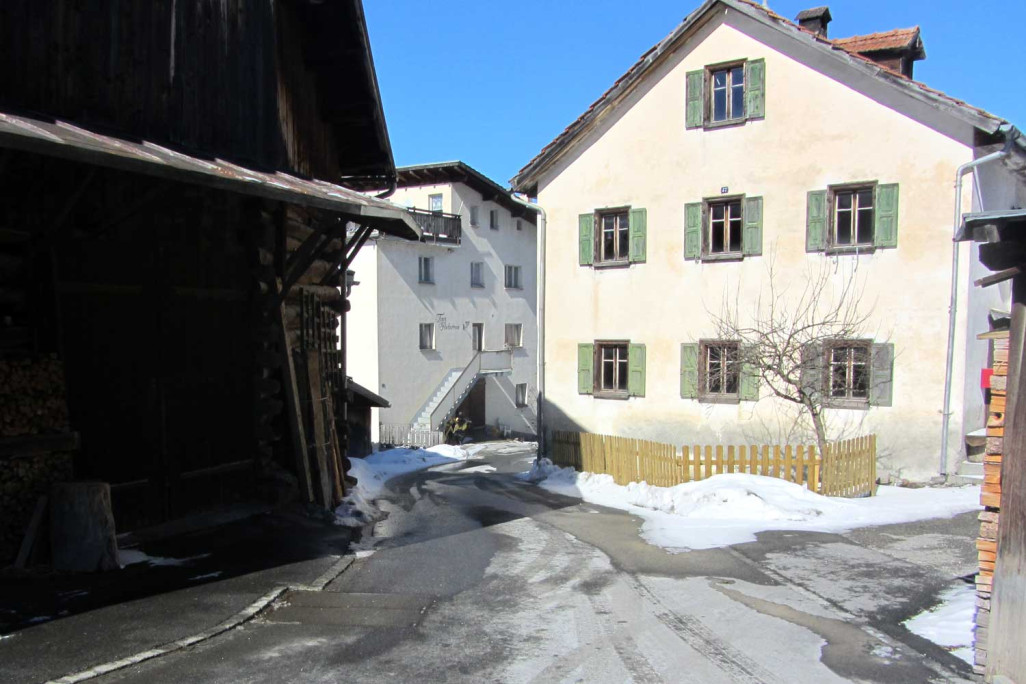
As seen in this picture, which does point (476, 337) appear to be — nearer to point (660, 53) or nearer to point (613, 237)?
point (613, 237)

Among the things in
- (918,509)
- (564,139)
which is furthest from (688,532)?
(564,139)

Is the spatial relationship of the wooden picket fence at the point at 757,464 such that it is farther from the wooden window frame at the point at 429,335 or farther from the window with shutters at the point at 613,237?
the wooden window frame at the point at 429,335

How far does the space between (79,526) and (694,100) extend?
598 inches

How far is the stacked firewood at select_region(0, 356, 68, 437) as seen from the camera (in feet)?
23.3

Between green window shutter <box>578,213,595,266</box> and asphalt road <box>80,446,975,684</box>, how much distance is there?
929 cm

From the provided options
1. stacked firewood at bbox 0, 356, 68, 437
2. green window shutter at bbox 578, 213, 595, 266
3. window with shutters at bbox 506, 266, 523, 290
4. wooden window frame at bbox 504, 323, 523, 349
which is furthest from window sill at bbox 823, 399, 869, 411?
window with shutters at bbox 506, 266, 523, 290

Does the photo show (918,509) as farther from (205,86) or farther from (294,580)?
(205,86)

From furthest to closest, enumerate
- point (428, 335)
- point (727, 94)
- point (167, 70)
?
point (428, 335), point (727, 94), point (167, 70)

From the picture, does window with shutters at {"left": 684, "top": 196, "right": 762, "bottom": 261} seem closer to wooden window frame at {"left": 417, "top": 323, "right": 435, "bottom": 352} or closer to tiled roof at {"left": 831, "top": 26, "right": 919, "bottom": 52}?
tiled roof at {"left": 831, "top": 26, "right": 919, "bottom": 52}

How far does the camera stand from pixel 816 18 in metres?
19.2

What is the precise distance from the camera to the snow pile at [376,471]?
37.1 ft

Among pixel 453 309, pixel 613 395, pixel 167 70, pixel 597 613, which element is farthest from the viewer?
pixel 453 309

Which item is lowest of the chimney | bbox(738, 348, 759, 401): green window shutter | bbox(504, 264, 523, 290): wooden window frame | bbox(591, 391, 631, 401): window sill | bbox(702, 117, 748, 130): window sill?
bbox(591, 391, 631, 401): window sill

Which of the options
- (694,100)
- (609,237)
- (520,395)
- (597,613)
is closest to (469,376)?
(520,395)
